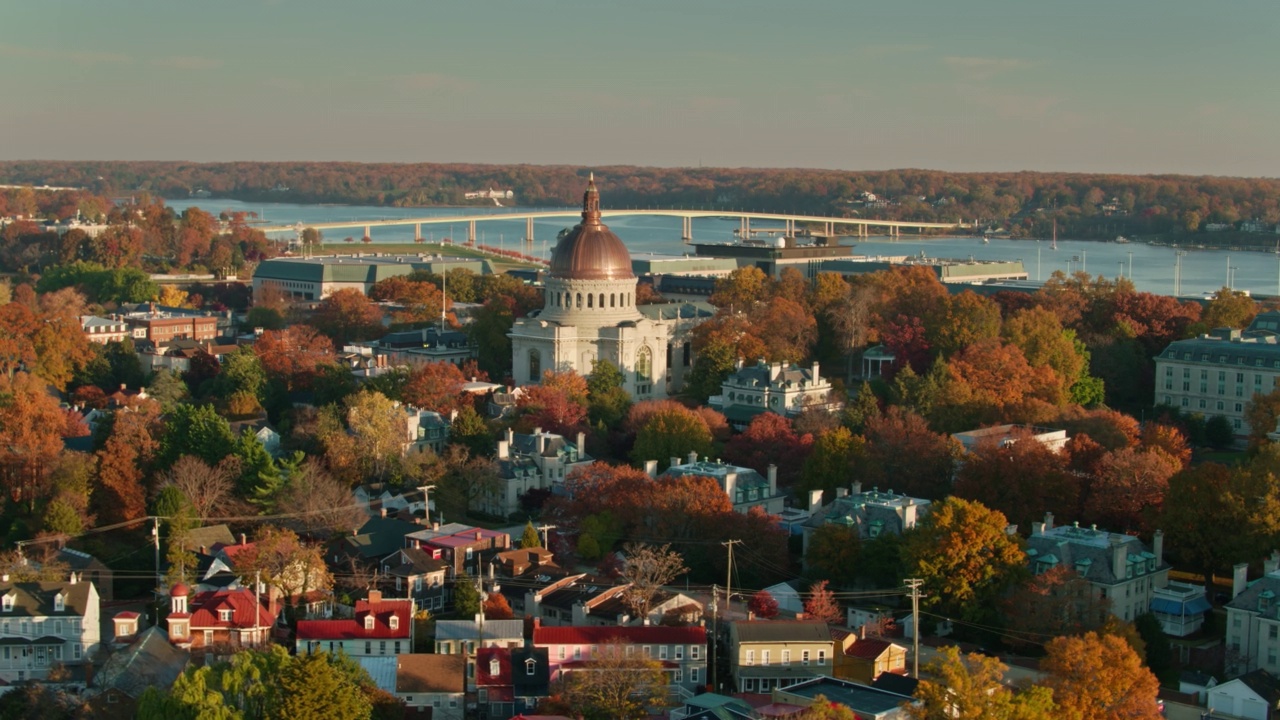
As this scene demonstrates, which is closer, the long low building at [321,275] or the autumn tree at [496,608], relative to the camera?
the autumn tree at [496,608]

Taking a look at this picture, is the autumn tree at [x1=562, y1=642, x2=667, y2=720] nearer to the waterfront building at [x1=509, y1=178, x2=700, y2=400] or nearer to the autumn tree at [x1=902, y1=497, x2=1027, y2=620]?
the autumn tree at [x1=902, y1=497, x2=1027, y2=620]

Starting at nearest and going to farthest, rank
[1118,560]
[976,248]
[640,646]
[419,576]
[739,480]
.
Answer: [640,646], [1118,560], [419,576], [739,480], [976,248]

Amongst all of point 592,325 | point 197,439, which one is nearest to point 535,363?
point 592,325

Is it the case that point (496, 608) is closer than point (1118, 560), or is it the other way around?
point (496, 608)

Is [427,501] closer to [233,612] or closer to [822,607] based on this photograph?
[233,612]

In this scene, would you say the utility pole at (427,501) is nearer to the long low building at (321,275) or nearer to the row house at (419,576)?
the row house at (419,576)

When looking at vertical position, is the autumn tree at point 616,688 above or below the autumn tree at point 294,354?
below

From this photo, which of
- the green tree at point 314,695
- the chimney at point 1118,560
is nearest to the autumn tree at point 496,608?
the green tree at point 314,695
